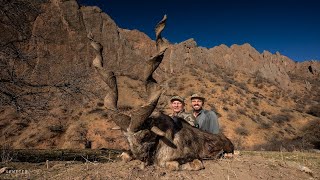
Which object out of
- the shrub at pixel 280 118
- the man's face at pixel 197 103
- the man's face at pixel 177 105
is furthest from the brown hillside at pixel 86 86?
the man's face at pixel 197 103

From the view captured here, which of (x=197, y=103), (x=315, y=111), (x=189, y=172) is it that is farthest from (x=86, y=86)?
(x=315, y=111)

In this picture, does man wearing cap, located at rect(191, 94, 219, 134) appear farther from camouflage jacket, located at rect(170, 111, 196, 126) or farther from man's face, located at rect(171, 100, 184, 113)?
man's face, located at rect(171, 100, 184, 113)

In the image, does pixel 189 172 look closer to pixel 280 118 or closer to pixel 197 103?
pixel 197 103

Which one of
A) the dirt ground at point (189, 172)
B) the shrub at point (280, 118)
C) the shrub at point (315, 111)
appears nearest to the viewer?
the dirt ground at point (189, 172)

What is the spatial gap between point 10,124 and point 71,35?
1202cm

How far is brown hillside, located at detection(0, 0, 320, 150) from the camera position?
11094mm

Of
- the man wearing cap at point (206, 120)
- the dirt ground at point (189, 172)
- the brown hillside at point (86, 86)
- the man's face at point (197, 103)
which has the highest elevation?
the brown hillside at point (86, 86)

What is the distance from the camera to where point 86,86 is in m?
11.9

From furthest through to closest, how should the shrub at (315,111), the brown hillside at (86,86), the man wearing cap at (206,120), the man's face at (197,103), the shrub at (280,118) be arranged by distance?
the shrub at (315,111), the shrub at (280,118), the brown hillside at (86,86), the man's face at (197,103), the man wearing cap at (206,120)

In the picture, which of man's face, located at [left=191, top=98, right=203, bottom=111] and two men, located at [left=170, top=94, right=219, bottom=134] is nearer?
two men, located at [left=170, top=94, right=219, bottom=134]

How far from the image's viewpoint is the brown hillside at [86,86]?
11094 mm

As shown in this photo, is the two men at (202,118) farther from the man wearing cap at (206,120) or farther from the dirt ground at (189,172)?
the dirt ground at (189,172)

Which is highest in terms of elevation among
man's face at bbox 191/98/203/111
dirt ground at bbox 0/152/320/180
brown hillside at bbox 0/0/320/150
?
brown hillside at bbox 0/0/320/150

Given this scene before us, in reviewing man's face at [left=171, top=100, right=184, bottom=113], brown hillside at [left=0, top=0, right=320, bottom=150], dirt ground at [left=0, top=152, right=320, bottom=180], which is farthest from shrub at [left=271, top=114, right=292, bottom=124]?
dirt ground at [left=0, top=152, right=320, bottom=180]
